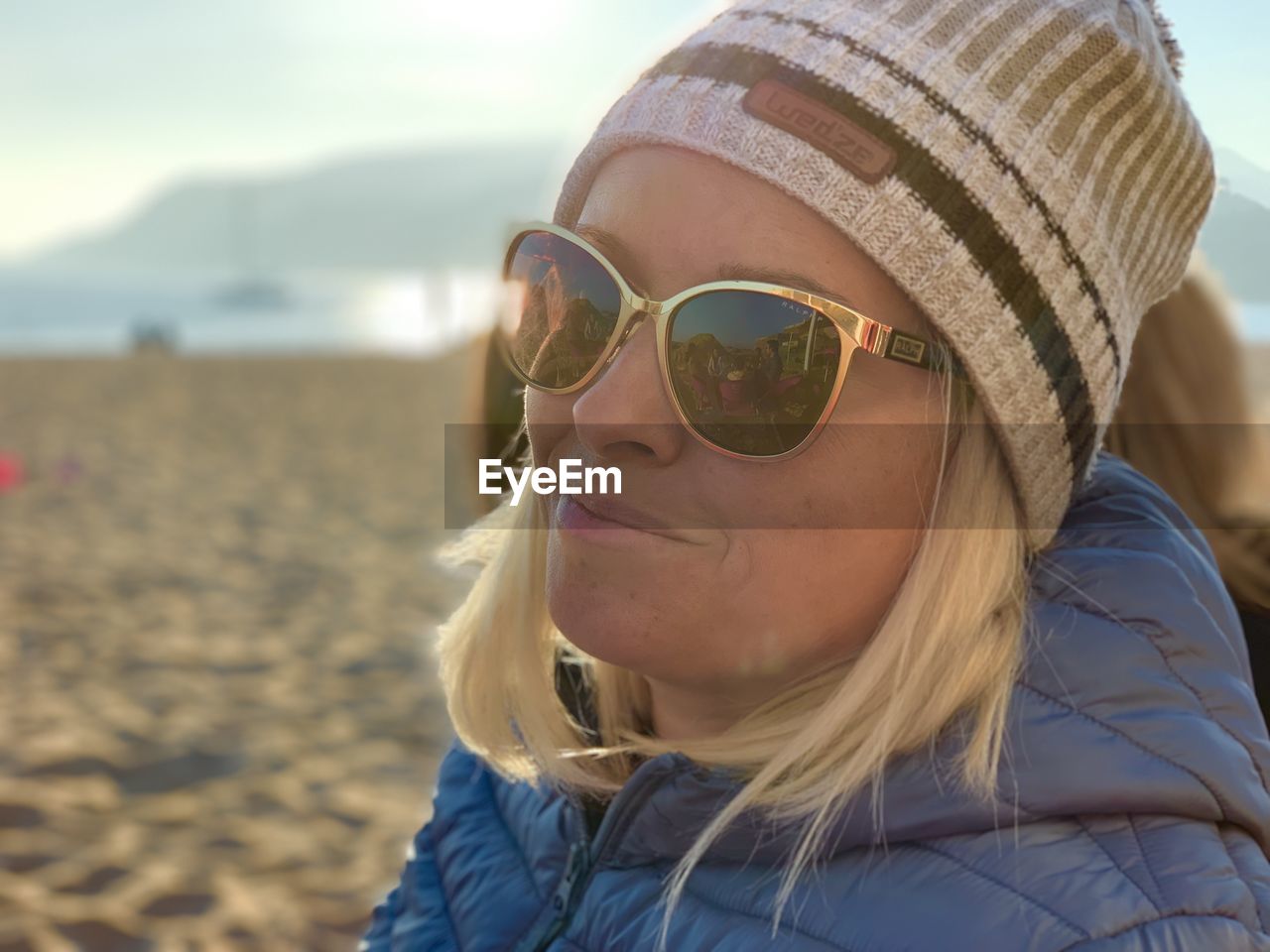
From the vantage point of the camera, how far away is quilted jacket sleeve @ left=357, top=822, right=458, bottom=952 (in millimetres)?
1560

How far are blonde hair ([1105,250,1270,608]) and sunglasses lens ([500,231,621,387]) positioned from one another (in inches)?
41.1

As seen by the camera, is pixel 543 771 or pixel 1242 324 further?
pixel 1242 324

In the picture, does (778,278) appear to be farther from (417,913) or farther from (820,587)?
(417,913)

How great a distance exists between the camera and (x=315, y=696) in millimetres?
4297

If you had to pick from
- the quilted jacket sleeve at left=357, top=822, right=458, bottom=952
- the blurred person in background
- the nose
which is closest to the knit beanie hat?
the nose

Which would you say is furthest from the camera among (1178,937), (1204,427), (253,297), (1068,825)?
(253,297)

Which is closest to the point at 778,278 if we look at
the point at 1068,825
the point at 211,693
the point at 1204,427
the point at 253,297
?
the point at 1068,825

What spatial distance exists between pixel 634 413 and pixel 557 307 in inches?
7.7

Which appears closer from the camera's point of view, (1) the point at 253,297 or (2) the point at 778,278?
(2) the point at 778,278

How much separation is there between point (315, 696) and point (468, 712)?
2.86 m

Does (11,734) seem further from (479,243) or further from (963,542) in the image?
(479,243)

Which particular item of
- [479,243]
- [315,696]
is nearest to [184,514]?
[315,696]

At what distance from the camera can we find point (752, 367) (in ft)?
3.89

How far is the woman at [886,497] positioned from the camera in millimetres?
1083
